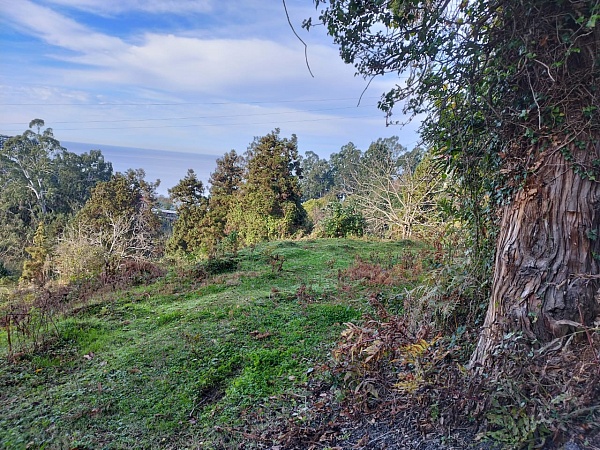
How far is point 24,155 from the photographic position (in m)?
21.1

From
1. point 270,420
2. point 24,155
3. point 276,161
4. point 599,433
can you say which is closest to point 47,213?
point 24,155

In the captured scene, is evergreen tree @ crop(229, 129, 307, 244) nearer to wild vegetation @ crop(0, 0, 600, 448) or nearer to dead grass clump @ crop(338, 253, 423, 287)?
dead grass clump @ crop(338, 253, 423, 287)

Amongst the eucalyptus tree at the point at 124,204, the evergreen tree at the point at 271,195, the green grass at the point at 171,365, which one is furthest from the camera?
the eucalyptus tree at the point at 124,204

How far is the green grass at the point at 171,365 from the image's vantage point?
212 cm

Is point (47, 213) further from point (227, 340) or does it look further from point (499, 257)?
point (499, 257)

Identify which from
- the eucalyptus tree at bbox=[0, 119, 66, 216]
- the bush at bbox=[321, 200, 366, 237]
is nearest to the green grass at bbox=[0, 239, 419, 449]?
the bush at bbox=[321, 200, 366, 237]

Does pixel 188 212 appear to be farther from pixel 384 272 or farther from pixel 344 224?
pixel 384 272

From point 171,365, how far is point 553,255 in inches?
111

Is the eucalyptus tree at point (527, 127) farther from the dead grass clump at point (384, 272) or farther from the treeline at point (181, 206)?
the treeline at point (181, 206)

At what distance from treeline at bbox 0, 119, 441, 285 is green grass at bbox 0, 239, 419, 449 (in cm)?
296

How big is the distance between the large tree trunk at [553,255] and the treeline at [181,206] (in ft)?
20.9

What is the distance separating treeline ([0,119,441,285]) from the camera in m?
9.77

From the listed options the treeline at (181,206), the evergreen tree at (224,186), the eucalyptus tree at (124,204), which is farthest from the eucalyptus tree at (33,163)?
the evergreen tree at (224,186)

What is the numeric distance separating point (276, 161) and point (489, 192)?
14032mm
